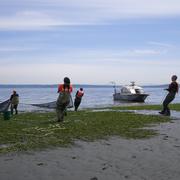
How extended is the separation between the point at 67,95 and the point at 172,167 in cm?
1014

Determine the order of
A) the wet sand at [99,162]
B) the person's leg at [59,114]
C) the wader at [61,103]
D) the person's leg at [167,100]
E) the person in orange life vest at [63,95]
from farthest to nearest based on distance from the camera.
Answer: the person's leg at [167,100] < the person's leg at [59,114] < the wader at [61,103] < the person in orange life vest at [63,95] < the wet sand at [99,162]

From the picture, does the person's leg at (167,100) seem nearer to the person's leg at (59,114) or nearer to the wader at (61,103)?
the wader at (61,103)

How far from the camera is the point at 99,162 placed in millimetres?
9953

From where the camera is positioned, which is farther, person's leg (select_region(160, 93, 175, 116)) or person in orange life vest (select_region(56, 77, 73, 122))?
person's leg (select_region(160, 93, 175, 116))

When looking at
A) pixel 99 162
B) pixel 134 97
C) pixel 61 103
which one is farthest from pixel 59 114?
pixel 134 97

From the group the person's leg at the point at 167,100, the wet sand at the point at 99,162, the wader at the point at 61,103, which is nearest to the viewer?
the wet sand at the point at 99,162

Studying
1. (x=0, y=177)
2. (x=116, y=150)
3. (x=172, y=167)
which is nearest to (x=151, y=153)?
(x=116, y=150)

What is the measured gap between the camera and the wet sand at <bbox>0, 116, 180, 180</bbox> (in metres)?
8.70

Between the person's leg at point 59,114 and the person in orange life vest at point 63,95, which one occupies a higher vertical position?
the person in orange life vest at point 63,95

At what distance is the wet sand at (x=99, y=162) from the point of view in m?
8.70

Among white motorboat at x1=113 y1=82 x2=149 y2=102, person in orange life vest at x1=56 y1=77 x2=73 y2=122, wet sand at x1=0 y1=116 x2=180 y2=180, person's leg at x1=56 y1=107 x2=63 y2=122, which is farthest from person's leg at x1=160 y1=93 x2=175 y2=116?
white motorboat at x1=113 y1=82 x2=149 y2=102

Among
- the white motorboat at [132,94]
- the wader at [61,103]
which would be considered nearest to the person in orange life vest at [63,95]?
the wader at [61,103]

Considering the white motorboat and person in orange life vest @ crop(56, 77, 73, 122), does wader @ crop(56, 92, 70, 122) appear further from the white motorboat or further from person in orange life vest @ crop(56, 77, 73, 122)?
the white motorboat

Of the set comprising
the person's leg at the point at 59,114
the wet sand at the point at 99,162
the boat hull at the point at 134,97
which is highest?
the person's leg at the point at 59,114
